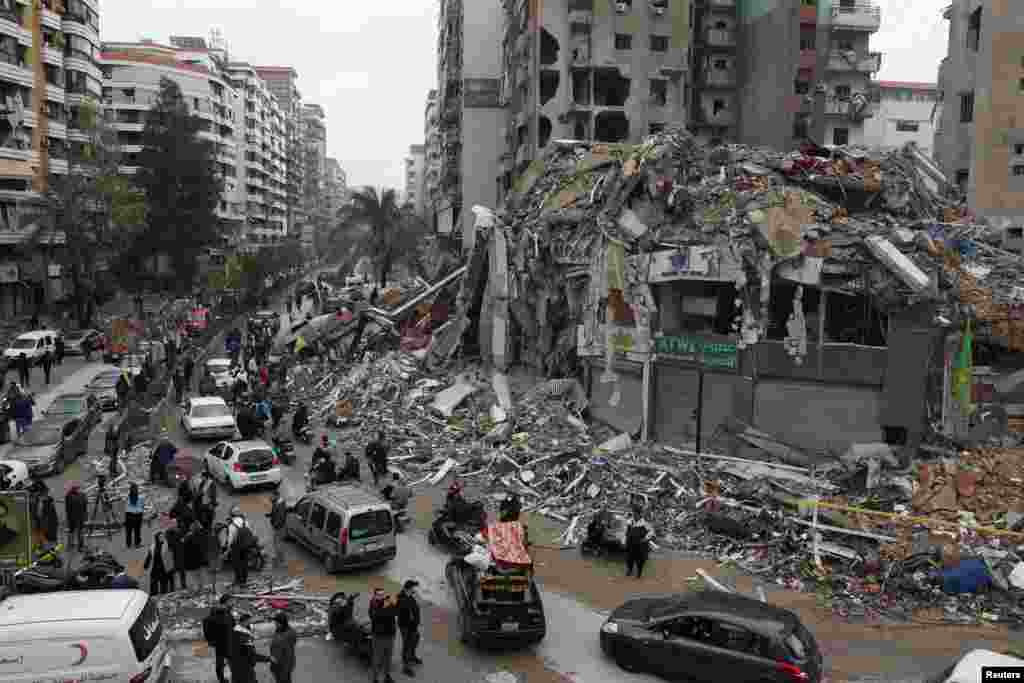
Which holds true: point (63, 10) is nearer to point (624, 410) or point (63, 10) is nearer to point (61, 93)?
point (61, 93)

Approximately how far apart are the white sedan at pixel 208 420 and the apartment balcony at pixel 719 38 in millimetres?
44981

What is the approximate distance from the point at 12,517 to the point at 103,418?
703 inches

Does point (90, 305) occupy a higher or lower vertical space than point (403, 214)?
lower

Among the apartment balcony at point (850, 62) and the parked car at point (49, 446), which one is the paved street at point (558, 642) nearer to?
the parked car at point (49, 446)

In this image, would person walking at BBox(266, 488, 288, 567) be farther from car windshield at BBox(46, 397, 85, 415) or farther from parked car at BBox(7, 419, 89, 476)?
car windshield at BBox(46, 397, 85, 415)

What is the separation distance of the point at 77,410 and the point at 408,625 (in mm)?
18526

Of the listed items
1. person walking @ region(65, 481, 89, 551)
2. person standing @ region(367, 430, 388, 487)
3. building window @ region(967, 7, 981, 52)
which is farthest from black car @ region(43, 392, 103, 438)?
building window @ region(967, 7, 981, 52)

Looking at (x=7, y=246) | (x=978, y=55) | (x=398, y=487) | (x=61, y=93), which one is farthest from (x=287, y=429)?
(x=978, y=55)

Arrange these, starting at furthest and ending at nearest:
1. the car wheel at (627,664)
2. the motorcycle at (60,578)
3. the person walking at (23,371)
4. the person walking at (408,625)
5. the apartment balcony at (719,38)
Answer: the apartment balcony at (719,38) → the person walking at (23,371) → the motorcycle at (60,578) → the car wheel at (627,664) → the person walking at (408,625)

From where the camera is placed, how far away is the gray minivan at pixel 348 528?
15133 mm

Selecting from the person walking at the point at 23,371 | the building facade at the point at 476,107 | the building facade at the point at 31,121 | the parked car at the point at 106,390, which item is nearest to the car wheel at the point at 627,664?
the parked car at the point at 106,390

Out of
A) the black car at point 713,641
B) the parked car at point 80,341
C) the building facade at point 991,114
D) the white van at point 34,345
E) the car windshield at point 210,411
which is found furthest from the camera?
the building facade at point 991,114

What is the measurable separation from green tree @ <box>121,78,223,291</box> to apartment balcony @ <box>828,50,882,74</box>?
44.7m

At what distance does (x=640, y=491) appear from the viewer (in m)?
19.4
